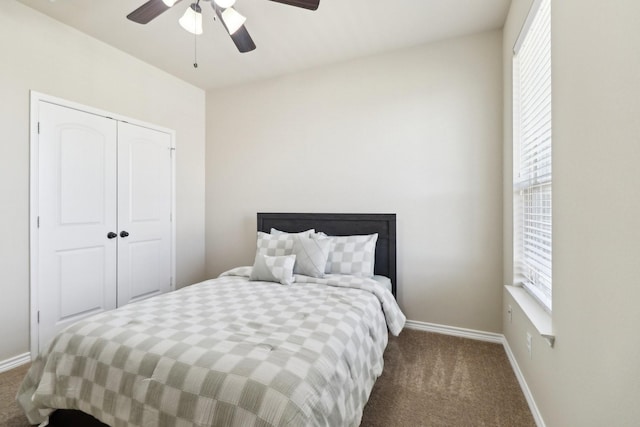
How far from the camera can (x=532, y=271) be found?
2.10 m

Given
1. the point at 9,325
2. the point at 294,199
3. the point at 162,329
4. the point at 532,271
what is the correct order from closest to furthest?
the point at 162,329 → the point at 532,271 → the point at 9,325 → the point at 294,199

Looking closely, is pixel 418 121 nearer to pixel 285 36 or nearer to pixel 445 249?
pixel 445 249

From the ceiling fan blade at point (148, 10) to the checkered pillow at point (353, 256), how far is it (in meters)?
2.18

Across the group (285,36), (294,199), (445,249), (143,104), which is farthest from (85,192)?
(445,249)

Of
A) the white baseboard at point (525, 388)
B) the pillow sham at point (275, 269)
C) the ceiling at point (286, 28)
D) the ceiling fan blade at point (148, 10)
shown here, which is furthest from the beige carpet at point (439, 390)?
the ceiling at point (286, 28)

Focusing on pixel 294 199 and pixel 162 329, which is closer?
pixel 162 329

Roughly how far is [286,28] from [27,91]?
7.10 ft

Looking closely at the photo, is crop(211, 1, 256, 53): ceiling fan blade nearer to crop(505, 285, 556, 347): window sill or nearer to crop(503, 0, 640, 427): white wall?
crop(503, 0, 640, 427): white wall

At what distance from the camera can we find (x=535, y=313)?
1.78m

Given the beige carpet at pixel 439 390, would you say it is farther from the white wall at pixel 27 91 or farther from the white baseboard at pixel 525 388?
the white wall at pixel 27 91

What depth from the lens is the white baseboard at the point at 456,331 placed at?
108 inches

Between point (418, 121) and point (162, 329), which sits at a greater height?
point (418, 121)

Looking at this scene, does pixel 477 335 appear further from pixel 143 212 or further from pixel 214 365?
pixel 143 212

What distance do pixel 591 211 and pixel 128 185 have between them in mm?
3637
